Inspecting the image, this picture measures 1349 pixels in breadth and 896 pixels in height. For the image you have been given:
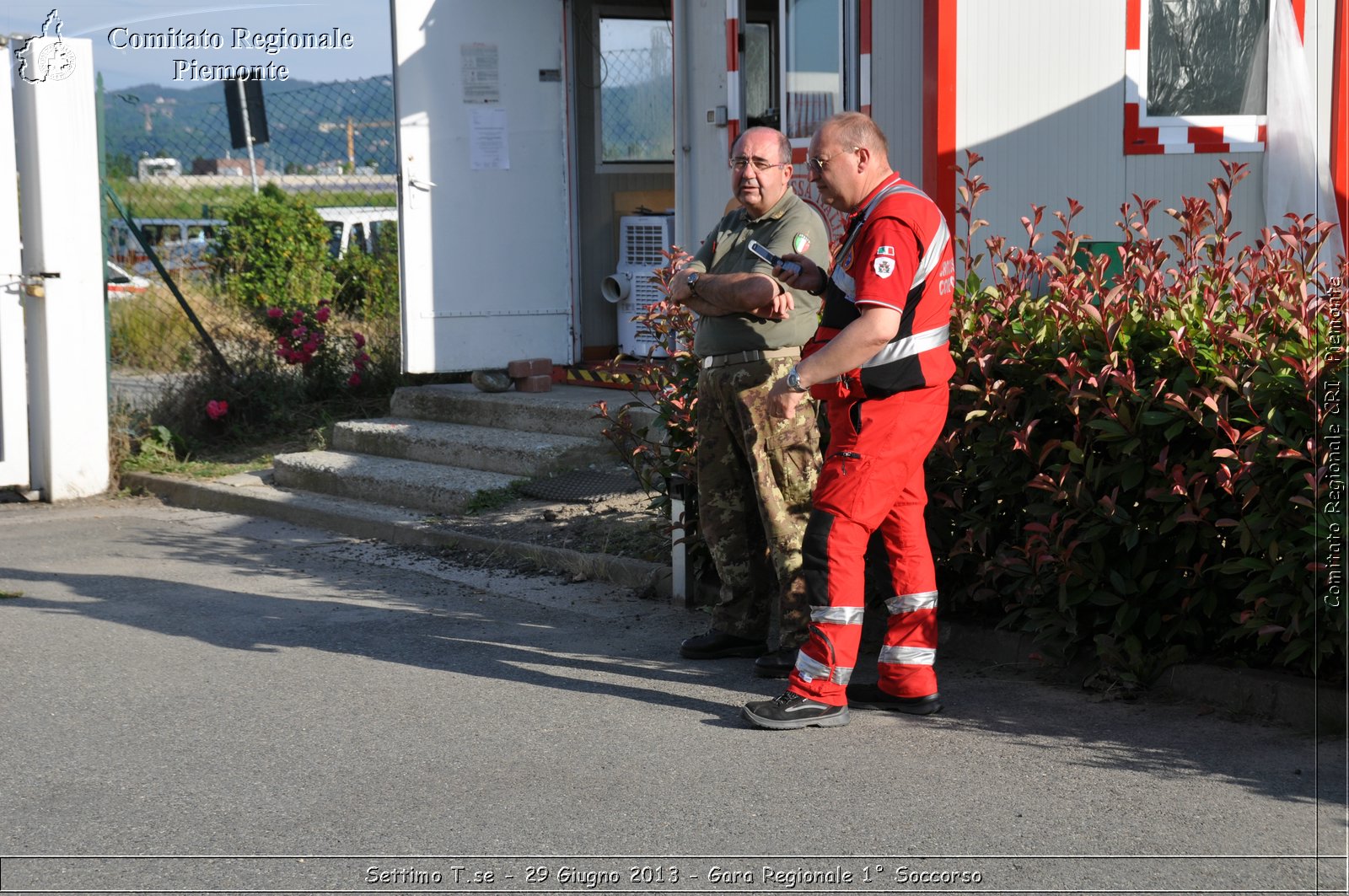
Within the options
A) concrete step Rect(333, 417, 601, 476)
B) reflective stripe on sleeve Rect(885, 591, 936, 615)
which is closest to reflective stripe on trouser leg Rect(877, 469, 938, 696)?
reflective stripe on sleeve Rect(885, 591, 936, 615)

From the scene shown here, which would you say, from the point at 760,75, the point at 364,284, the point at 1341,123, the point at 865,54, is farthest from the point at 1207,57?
the point at 364,284

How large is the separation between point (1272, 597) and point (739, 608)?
198 cm

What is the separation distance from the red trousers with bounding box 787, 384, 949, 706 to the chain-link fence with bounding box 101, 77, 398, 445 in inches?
248

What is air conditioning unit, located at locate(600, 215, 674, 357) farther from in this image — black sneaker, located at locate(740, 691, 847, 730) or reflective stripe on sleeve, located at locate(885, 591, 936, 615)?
black sneaker, located at locate(740, 691, 847, 730)

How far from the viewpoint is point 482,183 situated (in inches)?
408

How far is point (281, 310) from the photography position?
11.6 metres

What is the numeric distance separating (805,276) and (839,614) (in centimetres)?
123

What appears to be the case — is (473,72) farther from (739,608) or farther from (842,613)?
(842,613)

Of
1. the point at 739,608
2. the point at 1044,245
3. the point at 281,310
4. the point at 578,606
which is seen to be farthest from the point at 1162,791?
the point at 281,310

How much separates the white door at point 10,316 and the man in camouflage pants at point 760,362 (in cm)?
571

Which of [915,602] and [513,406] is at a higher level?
[513,406]

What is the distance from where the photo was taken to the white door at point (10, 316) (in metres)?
9.15

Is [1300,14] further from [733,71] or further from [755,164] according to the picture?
[755,164]

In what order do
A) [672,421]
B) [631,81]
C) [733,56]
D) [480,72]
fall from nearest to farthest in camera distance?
[672,421]
[733,56]
[480,72]
[631,81]
